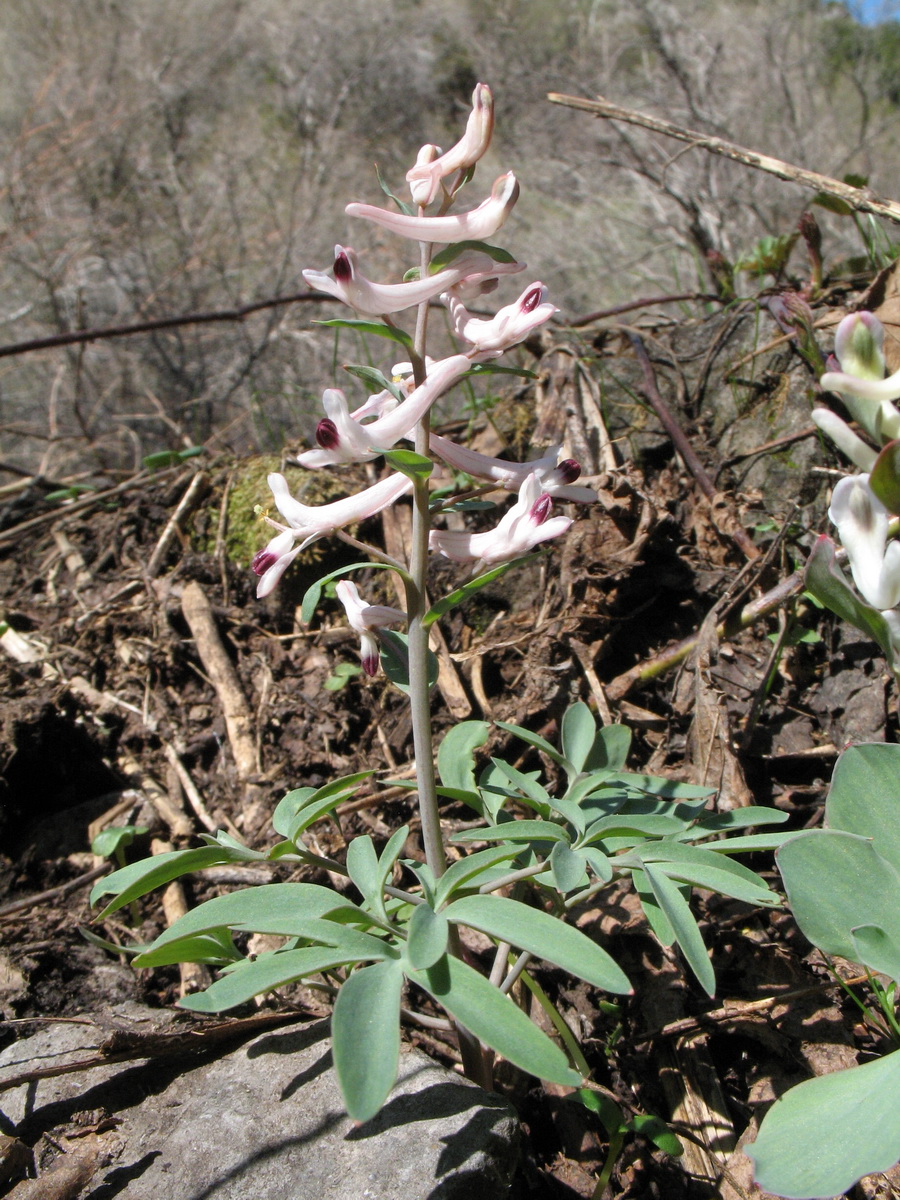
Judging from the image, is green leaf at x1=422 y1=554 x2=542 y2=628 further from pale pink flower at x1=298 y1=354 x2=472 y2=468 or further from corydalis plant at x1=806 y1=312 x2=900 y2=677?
corydalis plant at x1=806 y1=312 x2=900 y2=677

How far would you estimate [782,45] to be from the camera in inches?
343

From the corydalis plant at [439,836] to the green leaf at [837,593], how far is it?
41 centimetres

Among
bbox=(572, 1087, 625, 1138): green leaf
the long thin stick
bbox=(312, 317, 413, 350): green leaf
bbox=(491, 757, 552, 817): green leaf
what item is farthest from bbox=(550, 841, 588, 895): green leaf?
the long thin stick

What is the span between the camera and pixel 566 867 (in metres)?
1.27

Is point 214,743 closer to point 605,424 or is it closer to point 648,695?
point 648,695

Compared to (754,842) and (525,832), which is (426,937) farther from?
(754,842)

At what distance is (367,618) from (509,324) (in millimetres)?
639

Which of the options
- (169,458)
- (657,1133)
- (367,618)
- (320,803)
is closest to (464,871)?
(320,803)

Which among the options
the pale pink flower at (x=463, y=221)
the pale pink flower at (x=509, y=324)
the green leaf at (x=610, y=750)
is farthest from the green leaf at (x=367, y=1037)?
the pale pink flower at (x=463, y=221)

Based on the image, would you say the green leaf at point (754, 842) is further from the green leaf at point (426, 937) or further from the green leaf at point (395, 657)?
the green leaf at point (395, 657)

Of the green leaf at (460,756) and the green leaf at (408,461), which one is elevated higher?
the green leaf at (408,461)

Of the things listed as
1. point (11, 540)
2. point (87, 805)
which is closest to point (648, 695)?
point (87, 805)

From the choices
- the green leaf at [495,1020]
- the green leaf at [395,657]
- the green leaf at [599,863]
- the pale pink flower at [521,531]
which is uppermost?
the pale pink flower at [521,531]

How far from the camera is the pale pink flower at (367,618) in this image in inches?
63.8
